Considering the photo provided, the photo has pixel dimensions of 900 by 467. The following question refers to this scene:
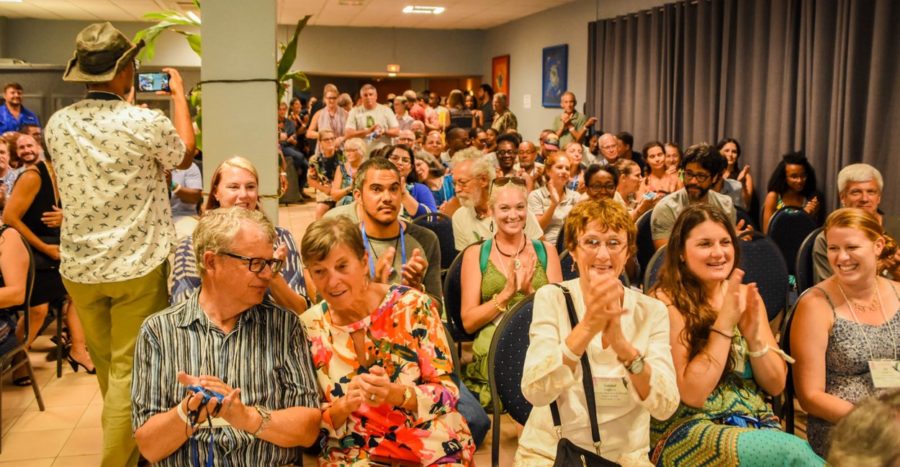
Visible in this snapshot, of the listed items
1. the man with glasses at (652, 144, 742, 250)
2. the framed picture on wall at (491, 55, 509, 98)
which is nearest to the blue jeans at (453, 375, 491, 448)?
the man with glasses at (652, 144, 742, 250)

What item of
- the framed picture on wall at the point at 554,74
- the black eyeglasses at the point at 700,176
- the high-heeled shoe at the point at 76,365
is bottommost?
the high-heeled shoe at the point at 76,365

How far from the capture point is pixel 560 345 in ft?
7.15

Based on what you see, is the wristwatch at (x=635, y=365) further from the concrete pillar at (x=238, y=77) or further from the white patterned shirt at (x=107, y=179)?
the concrete pillar at (x=238, y=77)

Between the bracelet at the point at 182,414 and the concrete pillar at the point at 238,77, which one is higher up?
the concrete pillar at the point at 238,77

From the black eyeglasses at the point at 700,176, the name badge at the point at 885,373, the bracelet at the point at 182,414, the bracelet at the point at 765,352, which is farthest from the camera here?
the black eyeglasses at the point at 700,176

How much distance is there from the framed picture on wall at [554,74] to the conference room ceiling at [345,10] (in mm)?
725

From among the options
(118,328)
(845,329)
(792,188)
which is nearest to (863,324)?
(845,329)

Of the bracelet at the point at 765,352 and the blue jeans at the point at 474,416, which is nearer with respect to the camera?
the bracelet at the point at 765,352

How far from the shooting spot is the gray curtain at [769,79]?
20.8 ft

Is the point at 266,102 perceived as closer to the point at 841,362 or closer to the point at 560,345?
the point at 560,345

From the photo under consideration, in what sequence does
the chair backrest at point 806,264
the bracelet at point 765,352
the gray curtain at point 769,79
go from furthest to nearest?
the gray curtain at point 769,79, the chair backrest at point 806,264, the bracelet at point 765,352

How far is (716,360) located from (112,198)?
2.12 meters

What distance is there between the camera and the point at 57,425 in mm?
4012

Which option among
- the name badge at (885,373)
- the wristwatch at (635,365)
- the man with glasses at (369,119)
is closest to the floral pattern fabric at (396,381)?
the wristwatch at (635,365)
